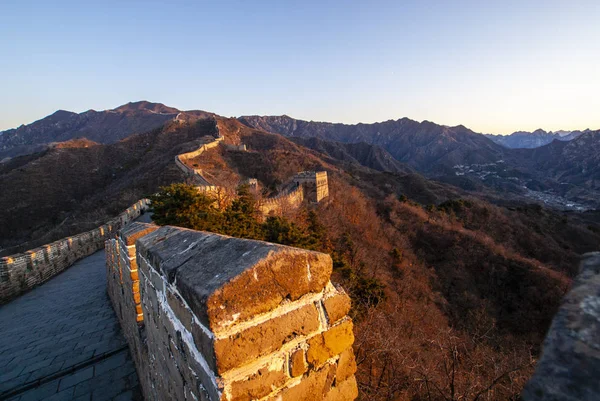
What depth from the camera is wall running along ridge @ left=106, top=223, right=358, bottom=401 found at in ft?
3.95

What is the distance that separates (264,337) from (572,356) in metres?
1.02

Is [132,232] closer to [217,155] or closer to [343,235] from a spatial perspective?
[343,235]

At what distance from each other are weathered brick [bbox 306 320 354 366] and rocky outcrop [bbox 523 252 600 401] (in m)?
0.94

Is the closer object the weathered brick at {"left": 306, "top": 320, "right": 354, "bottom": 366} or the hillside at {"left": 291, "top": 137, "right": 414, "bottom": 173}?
the weathered brick at {"left": 306, "top": 320, "right": 354, "bottom": 366}

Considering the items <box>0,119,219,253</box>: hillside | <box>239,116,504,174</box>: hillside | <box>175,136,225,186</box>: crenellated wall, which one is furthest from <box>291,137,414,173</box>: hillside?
<box>175,136,225,186</box>: crenellated wall

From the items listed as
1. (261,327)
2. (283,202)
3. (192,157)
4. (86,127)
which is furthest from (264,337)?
(86,127)

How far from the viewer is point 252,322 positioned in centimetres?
126

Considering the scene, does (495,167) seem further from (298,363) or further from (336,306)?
(298,363)

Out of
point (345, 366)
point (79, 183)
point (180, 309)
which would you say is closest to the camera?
point (180, 309)

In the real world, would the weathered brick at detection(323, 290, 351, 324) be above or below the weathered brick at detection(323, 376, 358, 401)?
above

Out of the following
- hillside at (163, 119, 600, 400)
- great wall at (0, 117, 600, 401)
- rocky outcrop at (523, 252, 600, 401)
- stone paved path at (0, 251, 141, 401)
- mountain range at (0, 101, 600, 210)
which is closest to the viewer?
rocky outcrop at (523, 252, 600, 401)

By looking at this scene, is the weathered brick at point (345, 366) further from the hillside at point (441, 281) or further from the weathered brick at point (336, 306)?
Result: the hillside at point (441, 281)

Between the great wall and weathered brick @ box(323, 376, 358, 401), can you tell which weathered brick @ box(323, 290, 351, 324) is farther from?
weathered brick @ box(323, 376, 358, 401)

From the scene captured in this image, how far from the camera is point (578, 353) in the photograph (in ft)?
2.18
